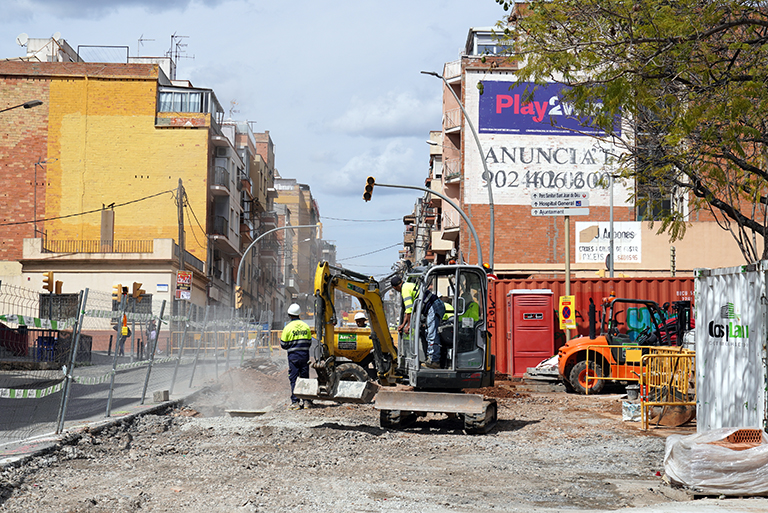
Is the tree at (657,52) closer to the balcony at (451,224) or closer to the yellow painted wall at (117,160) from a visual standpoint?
the balcony at (451,224)

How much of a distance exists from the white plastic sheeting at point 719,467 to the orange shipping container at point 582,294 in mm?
13902

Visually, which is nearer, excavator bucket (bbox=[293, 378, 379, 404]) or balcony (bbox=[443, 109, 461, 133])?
excavator bucket (bbox=[293, 378, 379, 404])

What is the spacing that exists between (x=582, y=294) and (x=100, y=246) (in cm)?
3063

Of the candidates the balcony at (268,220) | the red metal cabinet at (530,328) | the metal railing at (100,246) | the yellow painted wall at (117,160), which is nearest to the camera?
the red metal cabinet at (530,328)

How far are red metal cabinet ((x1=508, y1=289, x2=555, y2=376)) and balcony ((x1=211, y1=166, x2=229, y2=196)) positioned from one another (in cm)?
3130

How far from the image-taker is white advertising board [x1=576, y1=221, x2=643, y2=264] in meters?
37.5

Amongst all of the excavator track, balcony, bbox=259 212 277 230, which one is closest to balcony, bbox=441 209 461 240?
balcony, bbox=259 212 277 230

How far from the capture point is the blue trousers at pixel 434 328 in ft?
40.0

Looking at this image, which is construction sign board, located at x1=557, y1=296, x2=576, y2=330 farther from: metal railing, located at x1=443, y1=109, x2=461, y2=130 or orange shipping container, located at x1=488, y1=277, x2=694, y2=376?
metal railing, located at x1=443, y1=109, x2=461, y2=130

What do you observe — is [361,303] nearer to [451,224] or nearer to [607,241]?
[607,241]

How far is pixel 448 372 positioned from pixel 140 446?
439 cm

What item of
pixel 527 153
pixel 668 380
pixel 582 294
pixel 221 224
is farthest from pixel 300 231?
pixel 668 380

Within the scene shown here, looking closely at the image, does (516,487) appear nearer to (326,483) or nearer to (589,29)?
(326,483)

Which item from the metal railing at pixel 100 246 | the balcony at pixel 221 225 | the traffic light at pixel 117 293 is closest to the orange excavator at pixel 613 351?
the traffic light at pixel 117 293
